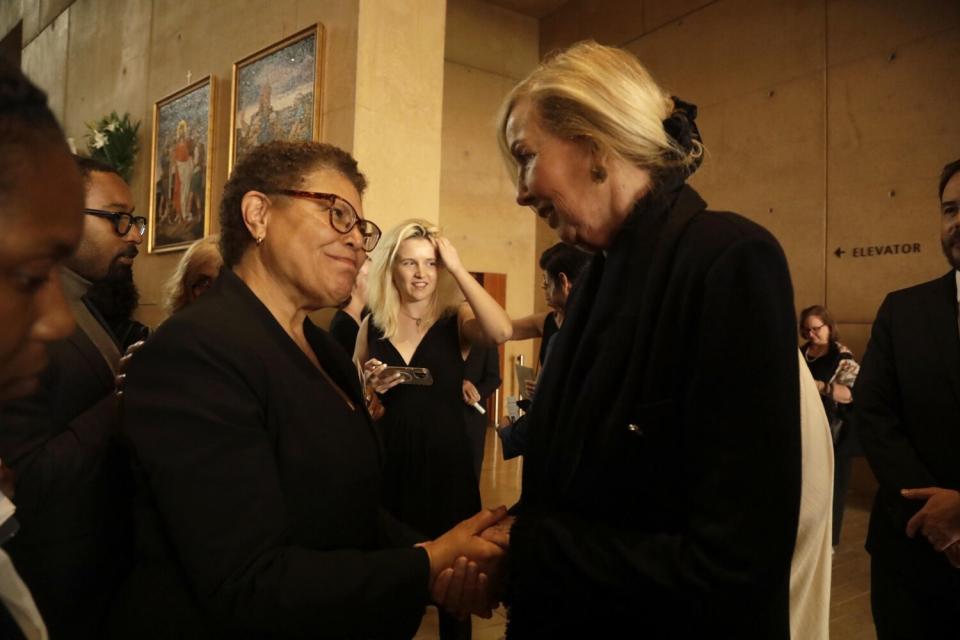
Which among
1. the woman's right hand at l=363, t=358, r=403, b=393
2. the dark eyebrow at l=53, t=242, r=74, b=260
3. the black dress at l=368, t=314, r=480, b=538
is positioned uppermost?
the dark eyebrow at l=53, t=242, r=74, b=260

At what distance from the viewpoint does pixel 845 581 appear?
406 centimetres

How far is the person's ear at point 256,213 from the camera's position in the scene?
4.96ft

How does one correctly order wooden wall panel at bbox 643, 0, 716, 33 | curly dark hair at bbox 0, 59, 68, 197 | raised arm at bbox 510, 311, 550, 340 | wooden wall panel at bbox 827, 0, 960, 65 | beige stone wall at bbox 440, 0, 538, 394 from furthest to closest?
beige stone wall at bbox 440, 0, 538, 394
wooden wall panel at bbox 643, 0, 716, 33
wooden wall panel at bbox 827, 0, 960, 65
raised arm at bbox 510, 311, 550, 340
curly dark hair at bbox 0, 59, 68, 197

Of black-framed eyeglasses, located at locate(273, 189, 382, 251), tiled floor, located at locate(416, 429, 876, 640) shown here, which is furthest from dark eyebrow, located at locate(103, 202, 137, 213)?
tiled floor, located at locate(416, 429, 876, 640)

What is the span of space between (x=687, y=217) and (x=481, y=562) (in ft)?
2.87

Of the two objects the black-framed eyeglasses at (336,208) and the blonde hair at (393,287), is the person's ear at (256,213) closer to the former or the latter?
the black-framed eyeglasses at (336,208)

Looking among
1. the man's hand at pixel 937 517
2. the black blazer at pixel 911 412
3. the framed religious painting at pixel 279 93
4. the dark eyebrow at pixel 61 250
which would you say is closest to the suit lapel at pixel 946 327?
the black blazer at pixel 911 412

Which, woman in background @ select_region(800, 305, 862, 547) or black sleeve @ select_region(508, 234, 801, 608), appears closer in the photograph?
black sleeve @ select_region(508, 234, 801, 608)

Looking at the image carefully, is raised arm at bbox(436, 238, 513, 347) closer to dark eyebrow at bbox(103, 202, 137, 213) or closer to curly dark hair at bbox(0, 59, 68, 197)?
dark eyebrow at bbox(103, 202, 137, 213)

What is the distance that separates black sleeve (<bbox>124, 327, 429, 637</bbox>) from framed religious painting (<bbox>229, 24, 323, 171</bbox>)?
337cm

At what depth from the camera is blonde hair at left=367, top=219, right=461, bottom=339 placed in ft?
10.3

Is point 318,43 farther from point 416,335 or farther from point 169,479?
point 169,479

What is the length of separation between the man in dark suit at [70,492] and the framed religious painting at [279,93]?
9.36 ft

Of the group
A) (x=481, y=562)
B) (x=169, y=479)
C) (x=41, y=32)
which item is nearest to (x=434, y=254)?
(x=481, y=562)
